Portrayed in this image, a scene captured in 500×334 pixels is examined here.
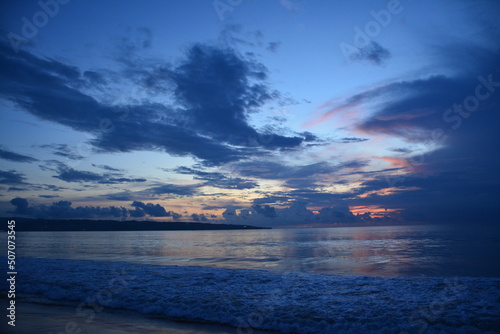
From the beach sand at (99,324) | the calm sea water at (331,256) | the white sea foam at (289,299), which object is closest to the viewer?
the beach sand at (99,324)

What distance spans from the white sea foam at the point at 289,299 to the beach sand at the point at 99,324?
2.30 feet

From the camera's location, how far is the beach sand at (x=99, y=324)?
378 inches

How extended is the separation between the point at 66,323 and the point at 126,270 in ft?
43.9

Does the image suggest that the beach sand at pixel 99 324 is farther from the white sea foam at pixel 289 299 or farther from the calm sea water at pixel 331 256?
the calm sea water at pixel 331 256

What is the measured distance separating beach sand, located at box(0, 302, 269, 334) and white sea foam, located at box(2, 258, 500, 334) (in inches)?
27.7

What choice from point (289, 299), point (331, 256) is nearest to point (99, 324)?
point (289, 299)

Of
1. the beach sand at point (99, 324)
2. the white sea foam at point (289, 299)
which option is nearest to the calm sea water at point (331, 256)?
the white sea foam at point (289, 299)

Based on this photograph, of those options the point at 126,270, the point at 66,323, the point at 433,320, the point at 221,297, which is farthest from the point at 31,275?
the point at 433,320

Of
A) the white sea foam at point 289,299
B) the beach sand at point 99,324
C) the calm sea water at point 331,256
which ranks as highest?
the beach sand at point 99,324

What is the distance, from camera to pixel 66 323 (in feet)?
34.3

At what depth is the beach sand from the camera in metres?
9.61

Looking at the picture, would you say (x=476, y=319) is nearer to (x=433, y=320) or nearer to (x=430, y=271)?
(x=433, y=320)

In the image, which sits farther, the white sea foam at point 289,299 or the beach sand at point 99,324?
the white sea foam at point 289,299

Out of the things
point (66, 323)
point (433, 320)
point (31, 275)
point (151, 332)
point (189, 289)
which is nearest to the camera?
point (151, 332)
